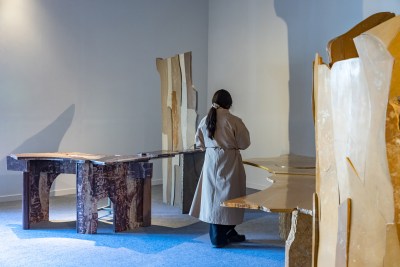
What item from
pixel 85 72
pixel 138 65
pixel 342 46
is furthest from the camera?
pixel 138 65

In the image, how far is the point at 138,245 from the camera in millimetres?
4168

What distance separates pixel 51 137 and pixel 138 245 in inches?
111

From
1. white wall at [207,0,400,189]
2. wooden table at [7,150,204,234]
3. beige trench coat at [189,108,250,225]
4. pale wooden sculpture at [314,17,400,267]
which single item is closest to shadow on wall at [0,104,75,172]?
wooden table at [7,150,204,234]

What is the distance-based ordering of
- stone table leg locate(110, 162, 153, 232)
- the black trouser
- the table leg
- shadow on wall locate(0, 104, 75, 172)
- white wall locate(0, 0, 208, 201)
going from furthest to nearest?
1. shadow on wall locate(0, 104, 75, 172)
2. white wall locate(0, 0, 208, 201)
3. stone table leg locate(110, 162, 153, 232)
4. the table leg
5. the black trouser

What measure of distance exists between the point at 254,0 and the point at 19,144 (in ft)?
12.8

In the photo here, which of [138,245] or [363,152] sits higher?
[363,152]

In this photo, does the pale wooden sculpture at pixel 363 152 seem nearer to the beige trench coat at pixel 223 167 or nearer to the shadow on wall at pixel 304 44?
the beige trench coat at pixel 223 167

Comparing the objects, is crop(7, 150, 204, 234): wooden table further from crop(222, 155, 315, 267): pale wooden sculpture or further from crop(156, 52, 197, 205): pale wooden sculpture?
crop(222, 155, 315, 267): pale wooden sculpture

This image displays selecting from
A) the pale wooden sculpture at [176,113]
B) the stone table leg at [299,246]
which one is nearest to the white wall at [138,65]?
the pale wooden sculpture at [176,113]

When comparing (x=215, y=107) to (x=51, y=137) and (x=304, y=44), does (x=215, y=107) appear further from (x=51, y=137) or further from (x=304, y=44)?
(x=51, y=137)

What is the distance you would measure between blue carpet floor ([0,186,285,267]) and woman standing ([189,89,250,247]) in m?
0.17

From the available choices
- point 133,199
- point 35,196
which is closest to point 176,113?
point 133,199

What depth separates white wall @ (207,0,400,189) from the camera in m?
6.27

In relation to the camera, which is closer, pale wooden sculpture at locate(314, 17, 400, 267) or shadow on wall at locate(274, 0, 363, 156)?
pale wooden sculpture at locate(314, 17, 400, 267)
